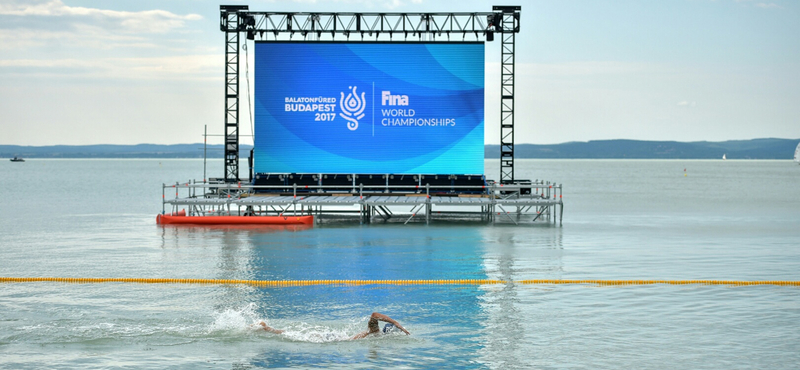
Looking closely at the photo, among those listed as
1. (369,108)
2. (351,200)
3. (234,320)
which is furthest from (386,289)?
(369,108)

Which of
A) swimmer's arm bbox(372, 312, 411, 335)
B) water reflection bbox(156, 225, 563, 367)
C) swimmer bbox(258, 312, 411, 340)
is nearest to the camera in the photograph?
water reflection bbox(156, 225, 563, 367)

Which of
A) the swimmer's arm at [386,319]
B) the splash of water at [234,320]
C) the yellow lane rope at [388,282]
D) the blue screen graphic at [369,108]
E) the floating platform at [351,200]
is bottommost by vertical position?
the splash of water at [234,320]

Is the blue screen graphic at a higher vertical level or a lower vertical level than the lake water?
higher

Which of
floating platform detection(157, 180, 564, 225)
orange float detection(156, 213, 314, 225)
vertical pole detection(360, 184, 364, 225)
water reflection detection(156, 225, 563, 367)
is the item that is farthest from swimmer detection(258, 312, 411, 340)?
vertical pole detection(360, 184, 364, 225)

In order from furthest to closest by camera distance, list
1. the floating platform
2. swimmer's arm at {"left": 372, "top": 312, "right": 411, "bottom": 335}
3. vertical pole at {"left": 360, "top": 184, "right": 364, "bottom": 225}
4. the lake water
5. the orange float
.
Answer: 1. vertical pole at {"left": 360, "top": 184, "right": 364, "bottom": 225}
2. the floating platform
3. the orange float
4. swimmer's arm at {"left": 372, "top": 312, "right": 411, "bottom": 335}
5. the lake water

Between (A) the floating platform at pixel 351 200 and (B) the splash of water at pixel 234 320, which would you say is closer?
(B) the splash of water at pixel 234 320

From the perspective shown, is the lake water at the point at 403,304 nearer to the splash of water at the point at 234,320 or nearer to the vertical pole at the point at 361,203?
the splash of water at the point at 234,320

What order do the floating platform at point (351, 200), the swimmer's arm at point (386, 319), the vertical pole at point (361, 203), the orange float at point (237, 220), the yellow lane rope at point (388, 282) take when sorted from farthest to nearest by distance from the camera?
the vertical pole at point (361, 203), the floating platform at point (351, 200), the orange float at point (237, 220), the yellow lane rope at point (388, 282), the swimmer's arm at point (386, 319)

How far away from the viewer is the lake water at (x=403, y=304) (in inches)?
559

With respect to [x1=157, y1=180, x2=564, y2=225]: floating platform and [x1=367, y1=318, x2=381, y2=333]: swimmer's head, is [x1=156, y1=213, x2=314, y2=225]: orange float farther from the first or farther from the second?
[x1=367, y1=318, x2=381, y2=333]: swimmer's head

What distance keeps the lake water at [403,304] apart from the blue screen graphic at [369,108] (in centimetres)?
781

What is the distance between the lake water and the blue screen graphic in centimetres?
A: 781

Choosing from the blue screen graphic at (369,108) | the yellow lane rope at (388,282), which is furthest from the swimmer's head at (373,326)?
the blue screen graphic at (369,108)

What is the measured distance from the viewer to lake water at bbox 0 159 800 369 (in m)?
14.2
